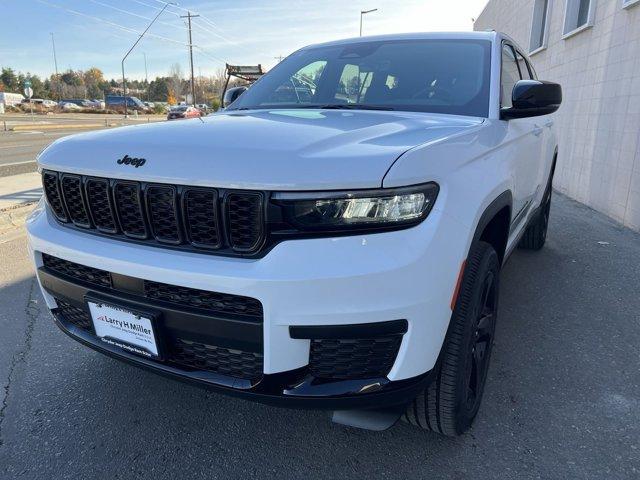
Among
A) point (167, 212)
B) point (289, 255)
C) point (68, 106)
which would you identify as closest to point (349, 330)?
point (289, 255)

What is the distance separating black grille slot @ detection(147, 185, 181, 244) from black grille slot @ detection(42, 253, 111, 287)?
27cm

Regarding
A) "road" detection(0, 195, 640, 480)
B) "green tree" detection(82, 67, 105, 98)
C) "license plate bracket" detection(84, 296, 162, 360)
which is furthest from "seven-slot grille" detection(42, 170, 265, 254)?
"green tree" detection(82, 67, 105, 98)

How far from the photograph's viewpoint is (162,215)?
68.7 inches

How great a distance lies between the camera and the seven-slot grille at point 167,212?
159 cm

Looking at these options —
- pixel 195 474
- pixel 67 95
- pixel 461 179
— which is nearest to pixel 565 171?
pixel 461 179

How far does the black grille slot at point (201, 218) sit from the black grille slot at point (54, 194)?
0.76 m

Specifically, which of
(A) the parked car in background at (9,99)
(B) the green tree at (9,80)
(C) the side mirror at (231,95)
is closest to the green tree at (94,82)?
(B) the green tree at (9,80)

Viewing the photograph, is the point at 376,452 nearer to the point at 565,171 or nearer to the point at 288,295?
the point at 288,295

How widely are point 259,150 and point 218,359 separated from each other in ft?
2.44

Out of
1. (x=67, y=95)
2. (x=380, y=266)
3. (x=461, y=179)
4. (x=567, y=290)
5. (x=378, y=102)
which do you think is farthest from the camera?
(x=67, y=95)

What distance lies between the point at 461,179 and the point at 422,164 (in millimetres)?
257

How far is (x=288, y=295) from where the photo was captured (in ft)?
4.86

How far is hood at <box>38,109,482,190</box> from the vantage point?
1513 millimetres

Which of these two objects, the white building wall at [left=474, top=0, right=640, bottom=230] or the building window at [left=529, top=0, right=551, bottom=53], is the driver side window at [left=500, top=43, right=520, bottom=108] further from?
the building window at [left=529, top=0, right=551, bottom=53]
